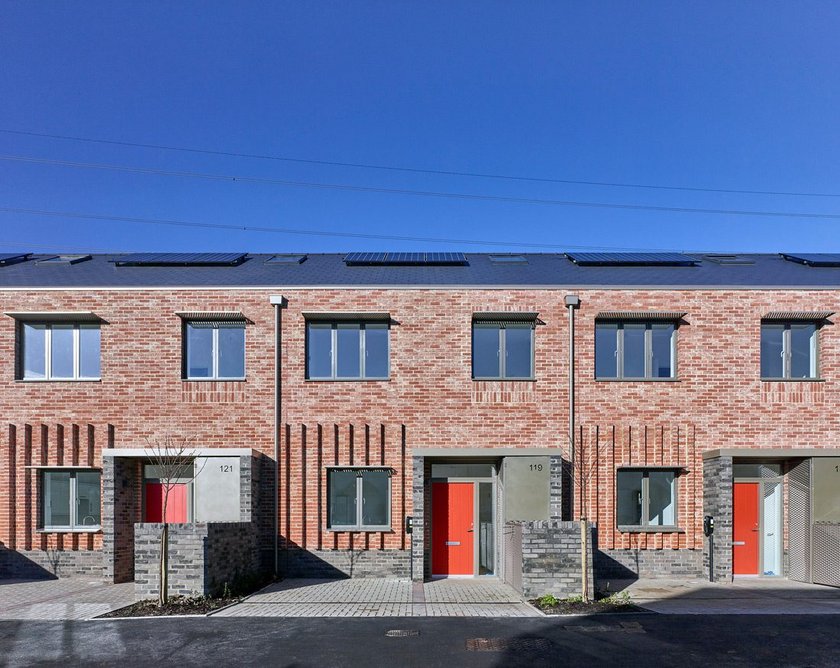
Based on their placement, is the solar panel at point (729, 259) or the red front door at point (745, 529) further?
the solar panel at point (729, 259)

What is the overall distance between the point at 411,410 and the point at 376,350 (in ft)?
4.88

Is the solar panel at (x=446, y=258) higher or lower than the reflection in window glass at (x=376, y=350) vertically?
higher

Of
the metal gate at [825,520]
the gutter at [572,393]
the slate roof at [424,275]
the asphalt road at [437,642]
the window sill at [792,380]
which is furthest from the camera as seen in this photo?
the slate roof at [424,275]

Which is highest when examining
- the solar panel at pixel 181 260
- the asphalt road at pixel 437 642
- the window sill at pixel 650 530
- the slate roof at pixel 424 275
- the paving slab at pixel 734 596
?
the solar panel at pixel 181 260

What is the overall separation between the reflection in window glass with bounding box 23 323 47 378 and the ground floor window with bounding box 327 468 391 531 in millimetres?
6588

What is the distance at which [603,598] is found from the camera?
492 inches

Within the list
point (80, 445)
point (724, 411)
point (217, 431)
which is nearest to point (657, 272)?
point (724, 411)

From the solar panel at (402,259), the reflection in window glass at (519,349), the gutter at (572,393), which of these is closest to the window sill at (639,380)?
the gutter at (572,393)

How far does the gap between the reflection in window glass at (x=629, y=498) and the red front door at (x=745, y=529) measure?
1931 mm

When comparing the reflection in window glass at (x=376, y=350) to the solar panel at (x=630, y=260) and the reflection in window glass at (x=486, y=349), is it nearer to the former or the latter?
the reflection in window glass at (x=486, y=349)

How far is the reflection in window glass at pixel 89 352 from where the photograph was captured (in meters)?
15.8

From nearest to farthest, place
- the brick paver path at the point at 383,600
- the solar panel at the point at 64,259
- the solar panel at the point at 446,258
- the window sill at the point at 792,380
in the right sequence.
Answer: the brick paver path at the point at 383,600
the window sill at the point at 792,380
the solar panel at the point at 446,258
the solar panel at the point at 64,259

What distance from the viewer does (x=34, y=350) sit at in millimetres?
15844

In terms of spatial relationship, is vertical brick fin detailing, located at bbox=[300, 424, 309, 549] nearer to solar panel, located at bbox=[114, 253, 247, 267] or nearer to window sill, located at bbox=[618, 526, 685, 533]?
solar panel, located at bbox=[114, 253, 247, 267]
